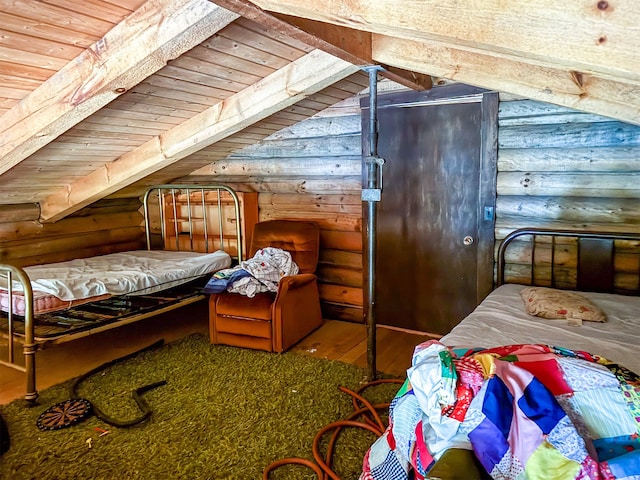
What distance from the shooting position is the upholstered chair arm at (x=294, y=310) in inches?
137

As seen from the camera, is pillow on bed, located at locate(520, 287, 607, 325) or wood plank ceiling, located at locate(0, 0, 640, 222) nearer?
wood plank ceiling, located at locate(0, 0, 640, 222)

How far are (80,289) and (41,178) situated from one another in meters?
1.10

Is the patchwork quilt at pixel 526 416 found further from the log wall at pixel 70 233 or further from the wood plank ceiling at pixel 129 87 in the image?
the log wall at pixel 70 233

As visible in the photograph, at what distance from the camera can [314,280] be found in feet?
13.0

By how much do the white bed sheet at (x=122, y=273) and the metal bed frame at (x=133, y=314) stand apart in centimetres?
17

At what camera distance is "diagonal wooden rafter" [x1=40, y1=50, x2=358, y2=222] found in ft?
9.52

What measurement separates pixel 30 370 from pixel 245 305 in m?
1.42

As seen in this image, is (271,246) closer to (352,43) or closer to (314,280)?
(314,280)

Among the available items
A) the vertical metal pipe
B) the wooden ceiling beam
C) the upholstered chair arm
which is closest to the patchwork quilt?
the wooden ceiling beam

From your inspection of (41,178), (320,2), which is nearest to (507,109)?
(320,2)

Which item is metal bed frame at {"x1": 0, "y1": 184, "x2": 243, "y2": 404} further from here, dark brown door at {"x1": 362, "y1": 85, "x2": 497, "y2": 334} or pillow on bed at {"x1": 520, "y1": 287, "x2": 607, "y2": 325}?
pillow on bed at {"x1": 520, "y1": 287, "x2": 607, "y2": 325}

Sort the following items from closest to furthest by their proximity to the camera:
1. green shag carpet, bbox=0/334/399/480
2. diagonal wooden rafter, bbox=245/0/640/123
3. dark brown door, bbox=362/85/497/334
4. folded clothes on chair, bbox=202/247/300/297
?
diagonal wooden rafter, bbox=245/0/640/123 → green shag carpet, bbox=0/334/399/480 → dark brown door, bbox=362/85/497/334 → folded clothes on chair, bbox=202/247/300/297

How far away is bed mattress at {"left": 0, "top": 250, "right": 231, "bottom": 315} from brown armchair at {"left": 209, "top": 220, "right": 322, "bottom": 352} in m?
0.44

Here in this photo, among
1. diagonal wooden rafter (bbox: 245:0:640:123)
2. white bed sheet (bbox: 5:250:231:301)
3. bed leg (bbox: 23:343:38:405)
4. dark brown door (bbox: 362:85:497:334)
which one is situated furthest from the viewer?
dark brown door (bbox: 362:85:497:334)
